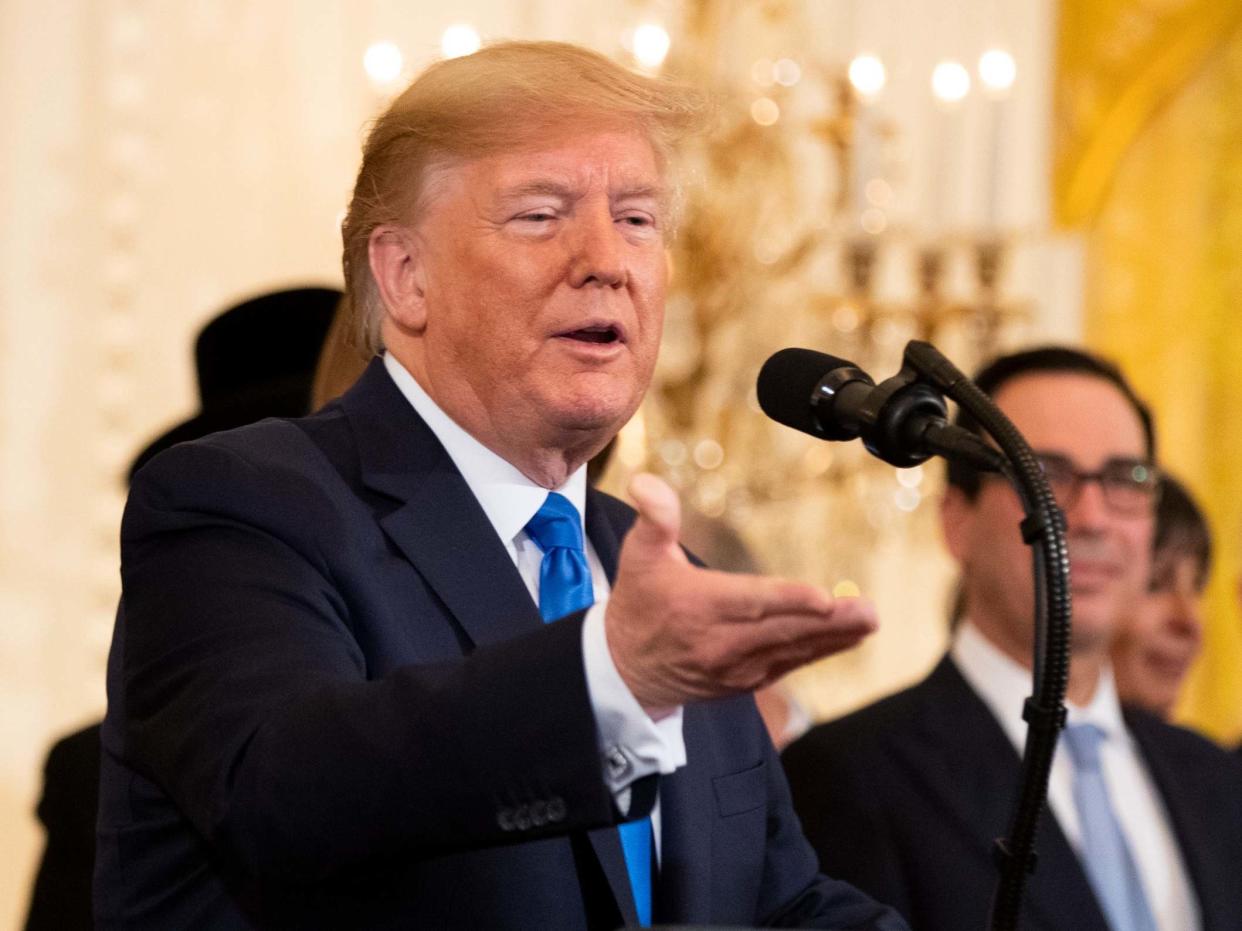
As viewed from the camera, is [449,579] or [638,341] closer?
[449,579]

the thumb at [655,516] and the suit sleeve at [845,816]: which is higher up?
the thumb at [655,516]

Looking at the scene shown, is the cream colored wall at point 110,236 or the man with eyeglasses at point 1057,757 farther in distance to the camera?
the cream colored wall at point 110,236

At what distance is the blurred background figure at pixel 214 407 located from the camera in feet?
8.00

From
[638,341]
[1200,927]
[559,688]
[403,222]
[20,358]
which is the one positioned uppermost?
[403,222]

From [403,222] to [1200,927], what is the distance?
158 cm

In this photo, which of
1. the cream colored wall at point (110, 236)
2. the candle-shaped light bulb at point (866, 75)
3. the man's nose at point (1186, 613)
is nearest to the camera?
the candle-shaped light bulb at point (866, 75)

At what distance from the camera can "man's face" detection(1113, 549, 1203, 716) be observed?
4.02m

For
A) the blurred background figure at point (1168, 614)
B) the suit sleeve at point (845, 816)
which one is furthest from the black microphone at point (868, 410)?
the blurred background figure at point (1168, 614)

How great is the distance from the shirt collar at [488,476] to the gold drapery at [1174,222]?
4.18 meters

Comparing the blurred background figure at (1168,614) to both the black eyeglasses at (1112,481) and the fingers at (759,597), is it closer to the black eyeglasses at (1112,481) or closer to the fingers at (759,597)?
the black eyeglasses at (1112,481)

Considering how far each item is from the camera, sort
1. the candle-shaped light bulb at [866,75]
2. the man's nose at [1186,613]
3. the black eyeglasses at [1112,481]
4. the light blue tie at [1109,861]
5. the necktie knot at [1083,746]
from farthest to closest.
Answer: the man's nose at [1186,613], the candle-shaped light bulb at [866,75], the black eyeglasses at [1112,481], the necktie knot at [1083,746], the light blue tie at [1109,861]

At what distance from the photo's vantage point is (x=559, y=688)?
1238mm

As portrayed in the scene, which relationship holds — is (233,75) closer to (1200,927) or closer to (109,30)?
(109,30)

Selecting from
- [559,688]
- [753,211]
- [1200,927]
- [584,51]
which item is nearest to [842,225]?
[753,211]
